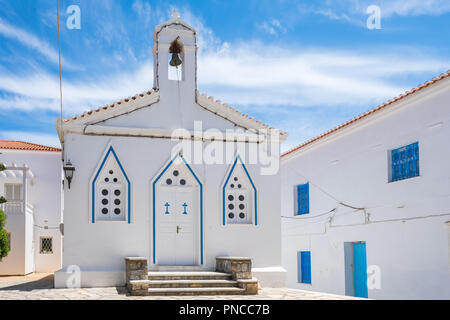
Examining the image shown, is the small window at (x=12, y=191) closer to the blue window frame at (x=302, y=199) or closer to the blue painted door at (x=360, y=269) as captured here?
the blue window frame at (x=302, y=199)

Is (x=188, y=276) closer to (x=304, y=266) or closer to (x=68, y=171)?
(x=68, y=171)

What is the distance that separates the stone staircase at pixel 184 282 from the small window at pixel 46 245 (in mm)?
14148

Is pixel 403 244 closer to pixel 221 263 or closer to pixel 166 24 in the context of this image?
pixel 221 263

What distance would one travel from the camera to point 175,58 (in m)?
14.1

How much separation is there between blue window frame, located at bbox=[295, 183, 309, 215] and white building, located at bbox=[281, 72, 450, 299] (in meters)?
0.04

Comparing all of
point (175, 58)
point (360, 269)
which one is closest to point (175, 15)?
point (175, 58)

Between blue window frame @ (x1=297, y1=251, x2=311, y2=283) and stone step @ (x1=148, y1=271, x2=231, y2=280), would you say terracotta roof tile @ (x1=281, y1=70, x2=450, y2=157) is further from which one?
stone step @ (x1=148, y1=271, x2=231, y2=280)

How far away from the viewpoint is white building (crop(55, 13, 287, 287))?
41.2 ft

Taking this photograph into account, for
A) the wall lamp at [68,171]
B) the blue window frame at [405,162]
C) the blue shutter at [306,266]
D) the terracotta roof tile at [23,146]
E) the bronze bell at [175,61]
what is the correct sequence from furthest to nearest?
the terracotta roof tile at [23,146] < the blue shutter at [306,266] < the bronze bell at [175,61] < the blue window frame at [405,162] < the wall lamp at [68,171]

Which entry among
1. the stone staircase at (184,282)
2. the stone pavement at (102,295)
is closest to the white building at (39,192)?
the stone pavement at (102,295)

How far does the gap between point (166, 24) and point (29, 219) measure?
44.0 feet

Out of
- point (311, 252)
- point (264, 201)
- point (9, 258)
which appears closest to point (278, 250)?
point (264, 201)

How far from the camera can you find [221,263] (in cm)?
1284

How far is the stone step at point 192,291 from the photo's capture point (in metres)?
11.1
